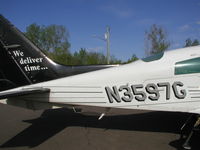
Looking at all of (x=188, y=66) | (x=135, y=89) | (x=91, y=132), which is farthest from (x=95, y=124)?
(x=188, y=66)

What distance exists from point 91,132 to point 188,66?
111 inches

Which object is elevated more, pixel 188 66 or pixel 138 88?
pixel 188 66

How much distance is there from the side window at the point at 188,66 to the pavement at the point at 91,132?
151cm

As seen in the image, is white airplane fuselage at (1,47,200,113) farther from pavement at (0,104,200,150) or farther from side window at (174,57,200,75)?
pavement at (0,104,200,150)

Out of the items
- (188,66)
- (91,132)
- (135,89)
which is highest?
(188,66)

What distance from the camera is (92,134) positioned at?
5039 mm

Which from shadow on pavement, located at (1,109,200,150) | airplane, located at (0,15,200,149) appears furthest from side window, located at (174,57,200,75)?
shadow on pavement, located at (1,109,200,150)

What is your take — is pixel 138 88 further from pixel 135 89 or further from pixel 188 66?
pixel 188 66

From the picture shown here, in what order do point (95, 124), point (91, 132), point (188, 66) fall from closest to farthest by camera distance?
point (188, 66) → point (91, 132) → point (95, 124)

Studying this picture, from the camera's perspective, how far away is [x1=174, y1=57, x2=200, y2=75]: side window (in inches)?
164

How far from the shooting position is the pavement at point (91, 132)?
432cm

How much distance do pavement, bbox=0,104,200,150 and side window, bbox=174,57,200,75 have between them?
4.96ft

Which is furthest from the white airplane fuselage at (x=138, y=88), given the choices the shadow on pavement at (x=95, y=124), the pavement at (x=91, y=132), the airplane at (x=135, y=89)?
the shadow on pavement at (x=95, y=124)

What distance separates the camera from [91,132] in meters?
5.19
